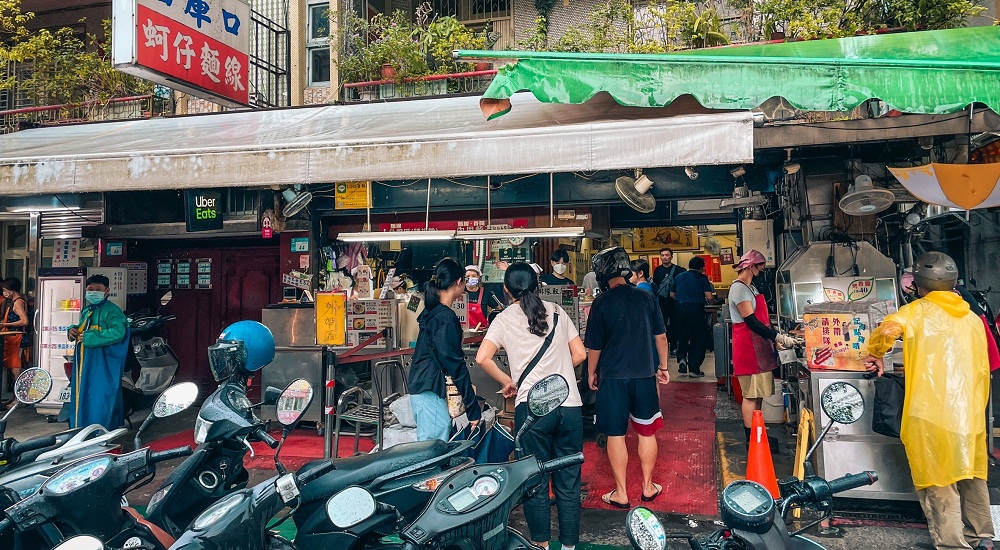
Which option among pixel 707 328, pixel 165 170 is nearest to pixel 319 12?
pixel 165 170

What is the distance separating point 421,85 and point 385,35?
3.22 ft

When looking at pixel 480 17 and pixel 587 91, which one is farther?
pixel 480 17

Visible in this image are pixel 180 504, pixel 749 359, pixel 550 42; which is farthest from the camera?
pixel 550 42

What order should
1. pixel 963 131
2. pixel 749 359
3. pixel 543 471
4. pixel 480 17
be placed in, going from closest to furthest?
pixel 543 471 < pixel 963 131 < pixel 749 359 < pixel 480 17

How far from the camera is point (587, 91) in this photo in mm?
4539

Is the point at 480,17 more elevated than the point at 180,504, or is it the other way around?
Result: the point at 480,17

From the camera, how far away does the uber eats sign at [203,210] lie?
8875 millimetres

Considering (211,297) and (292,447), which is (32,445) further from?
(211,297)

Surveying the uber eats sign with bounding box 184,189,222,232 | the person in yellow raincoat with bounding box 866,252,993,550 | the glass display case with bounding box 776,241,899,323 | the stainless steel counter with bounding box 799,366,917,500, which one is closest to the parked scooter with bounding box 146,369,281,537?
the person in yellow raincoat with bounding box 866,252,993,550

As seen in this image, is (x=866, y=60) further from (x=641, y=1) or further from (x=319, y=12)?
(x=319, y=12)

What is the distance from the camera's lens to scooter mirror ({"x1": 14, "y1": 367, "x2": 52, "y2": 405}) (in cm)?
384

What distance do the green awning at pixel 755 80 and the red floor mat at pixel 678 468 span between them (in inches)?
126

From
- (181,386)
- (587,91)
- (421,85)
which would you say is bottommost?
(181,386)

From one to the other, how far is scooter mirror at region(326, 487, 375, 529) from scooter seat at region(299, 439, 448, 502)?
2.27 feet
